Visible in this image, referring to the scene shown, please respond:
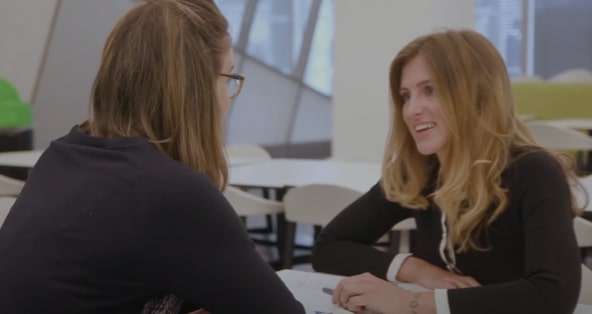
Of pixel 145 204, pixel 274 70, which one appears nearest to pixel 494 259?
pixel 145 204

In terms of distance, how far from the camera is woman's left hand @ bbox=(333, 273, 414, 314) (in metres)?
1.78

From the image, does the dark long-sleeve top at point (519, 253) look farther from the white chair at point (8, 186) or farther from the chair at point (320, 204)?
the white chair at point (8, 186)

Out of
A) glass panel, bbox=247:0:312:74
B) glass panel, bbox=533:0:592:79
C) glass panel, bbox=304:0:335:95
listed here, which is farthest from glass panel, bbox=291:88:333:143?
glass panel, bbox=533:0:592:79

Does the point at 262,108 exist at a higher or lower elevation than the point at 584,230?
lower

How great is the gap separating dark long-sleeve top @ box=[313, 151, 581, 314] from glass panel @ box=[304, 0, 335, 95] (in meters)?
9.09

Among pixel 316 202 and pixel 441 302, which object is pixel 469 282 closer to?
pixel 441 302

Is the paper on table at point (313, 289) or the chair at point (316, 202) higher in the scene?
the paper on table at point (313, 289)

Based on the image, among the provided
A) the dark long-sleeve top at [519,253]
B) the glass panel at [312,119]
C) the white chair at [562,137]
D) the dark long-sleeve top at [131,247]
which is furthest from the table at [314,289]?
the glass panel at [312,119]

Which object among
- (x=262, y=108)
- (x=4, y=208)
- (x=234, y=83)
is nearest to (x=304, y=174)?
(x=4, y=208)

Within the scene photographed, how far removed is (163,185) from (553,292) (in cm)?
91

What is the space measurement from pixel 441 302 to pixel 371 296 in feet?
0.50

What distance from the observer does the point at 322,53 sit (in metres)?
11.3

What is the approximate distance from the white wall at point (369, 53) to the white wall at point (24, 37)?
3092 mm

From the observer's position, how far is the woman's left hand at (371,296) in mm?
1780
